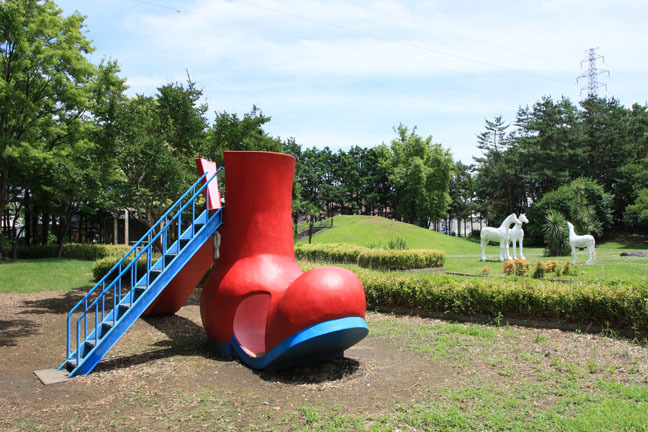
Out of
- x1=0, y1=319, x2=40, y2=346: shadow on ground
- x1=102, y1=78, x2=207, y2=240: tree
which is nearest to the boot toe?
x1=0, y1=319, x2=40, y2=346: shadow on ground

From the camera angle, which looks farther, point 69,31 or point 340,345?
point 69,31

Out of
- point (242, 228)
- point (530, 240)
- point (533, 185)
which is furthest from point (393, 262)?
point (533, 185)

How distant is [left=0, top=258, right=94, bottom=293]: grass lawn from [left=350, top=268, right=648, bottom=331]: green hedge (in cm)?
1229

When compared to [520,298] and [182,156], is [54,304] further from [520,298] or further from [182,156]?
[520,298]

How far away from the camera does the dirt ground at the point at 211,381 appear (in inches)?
211

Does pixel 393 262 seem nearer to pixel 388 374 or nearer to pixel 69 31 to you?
pixel 388 374

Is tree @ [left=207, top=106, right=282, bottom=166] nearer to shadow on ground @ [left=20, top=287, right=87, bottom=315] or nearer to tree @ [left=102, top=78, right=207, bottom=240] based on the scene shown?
tree @ [left=102, top=78, right=207, bottom=240]

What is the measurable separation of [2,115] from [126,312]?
2058 centimetres

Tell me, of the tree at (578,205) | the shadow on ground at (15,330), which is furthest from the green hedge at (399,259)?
the tree at (578,205)

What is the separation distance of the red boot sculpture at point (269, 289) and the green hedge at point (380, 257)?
38.3 ft

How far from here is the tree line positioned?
14.2m

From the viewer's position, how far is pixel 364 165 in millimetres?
70562

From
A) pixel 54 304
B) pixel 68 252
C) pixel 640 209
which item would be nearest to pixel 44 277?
pixel 54 304

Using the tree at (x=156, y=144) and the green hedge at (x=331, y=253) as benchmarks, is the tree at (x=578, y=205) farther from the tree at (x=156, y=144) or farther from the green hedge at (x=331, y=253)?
the tree at (x=156, y=144)
